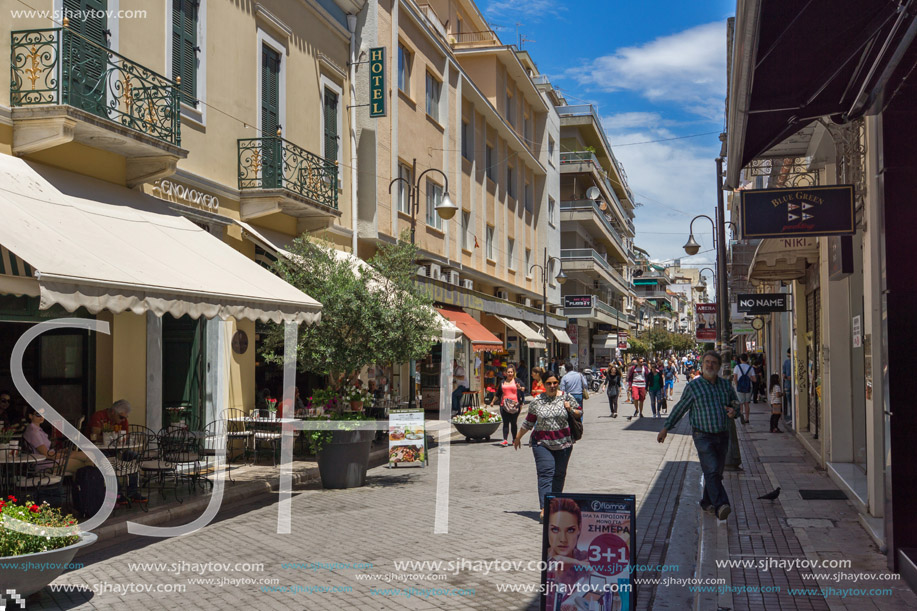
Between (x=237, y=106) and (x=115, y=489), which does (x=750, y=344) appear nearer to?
(x=237, y=106)

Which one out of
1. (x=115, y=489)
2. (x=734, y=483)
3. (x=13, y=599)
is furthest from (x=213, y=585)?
(x=734, y=483)

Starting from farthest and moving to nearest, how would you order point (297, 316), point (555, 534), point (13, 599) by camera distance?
1. point (297, 316)
2. point (13, 599)
3. point (555, 534)

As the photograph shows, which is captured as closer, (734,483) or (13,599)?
(13,599)

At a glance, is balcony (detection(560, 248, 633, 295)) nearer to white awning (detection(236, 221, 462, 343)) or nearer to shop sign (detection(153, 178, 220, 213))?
white awning (detection(236, 221, 462, 343))

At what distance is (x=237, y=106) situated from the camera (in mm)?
15266

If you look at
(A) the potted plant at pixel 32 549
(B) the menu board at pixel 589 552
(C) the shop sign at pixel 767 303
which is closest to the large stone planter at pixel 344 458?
(A) the potted plant at pixel 32 549

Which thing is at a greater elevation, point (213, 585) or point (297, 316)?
point (297, 316)

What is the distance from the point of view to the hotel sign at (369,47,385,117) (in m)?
19.8

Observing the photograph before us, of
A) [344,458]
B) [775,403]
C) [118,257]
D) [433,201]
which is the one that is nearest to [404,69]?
[433,201]

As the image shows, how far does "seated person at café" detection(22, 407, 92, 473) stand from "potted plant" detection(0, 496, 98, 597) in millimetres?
3060

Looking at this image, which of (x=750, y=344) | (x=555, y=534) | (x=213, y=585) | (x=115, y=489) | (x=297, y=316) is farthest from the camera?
(x=750, y=344)

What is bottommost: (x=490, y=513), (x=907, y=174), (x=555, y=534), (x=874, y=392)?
(x=490, y=513)

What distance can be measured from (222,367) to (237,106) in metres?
4.95

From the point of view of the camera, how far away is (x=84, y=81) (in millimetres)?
10602
